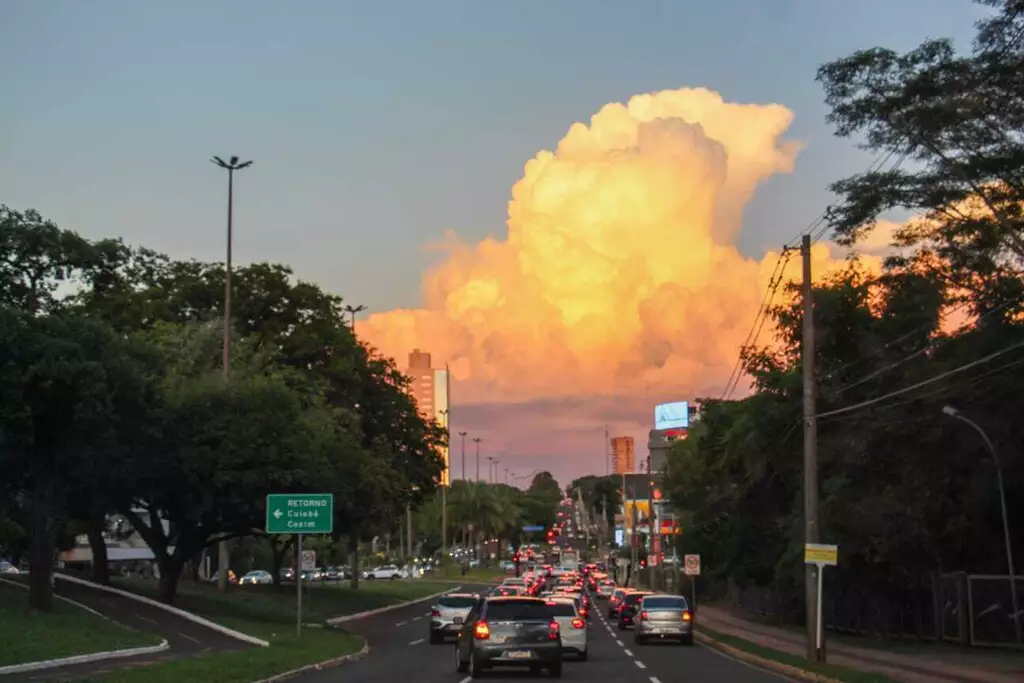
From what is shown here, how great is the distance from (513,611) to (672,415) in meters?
133

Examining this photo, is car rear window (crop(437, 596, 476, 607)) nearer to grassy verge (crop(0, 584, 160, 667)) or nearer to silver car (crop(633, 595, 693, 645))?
silver car (crop(633, 595, 693, 645))

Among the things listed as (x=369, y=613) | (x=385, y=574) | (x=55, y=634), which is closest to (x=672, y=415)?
(x=385, y=574)

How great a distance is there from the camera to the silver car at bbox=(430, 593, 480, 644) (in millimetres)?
41719

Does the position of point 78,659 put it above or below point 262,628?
above

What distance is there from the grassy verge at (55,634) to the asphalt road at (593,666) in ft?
17.7

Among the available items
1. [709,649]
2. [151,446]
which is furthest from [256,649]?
[709,649]

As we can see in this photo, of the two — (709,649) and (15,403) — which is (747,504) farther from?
(15,403)

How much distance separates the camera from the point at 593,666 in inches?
1227

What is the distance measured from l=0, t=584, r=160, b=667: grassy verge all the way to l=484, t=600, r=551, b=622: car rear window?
8.98 metres

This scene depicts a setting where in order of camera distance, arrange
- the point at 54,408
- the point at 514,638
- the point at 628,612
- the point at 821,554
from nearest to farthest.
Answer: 1. the point at 514,638
2. the point at 821,554
3. the point at 54,408
4. the point at 628,612

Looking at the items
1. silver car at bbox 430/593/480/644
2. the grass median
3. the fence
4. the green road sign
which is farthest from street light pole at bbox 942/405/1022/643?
the green road sign

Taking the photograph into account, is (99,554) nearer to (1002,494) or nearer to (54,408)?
(54,408)

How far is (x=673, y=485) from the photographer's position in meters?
72.9

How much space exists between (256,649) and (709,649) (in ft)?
51.1
